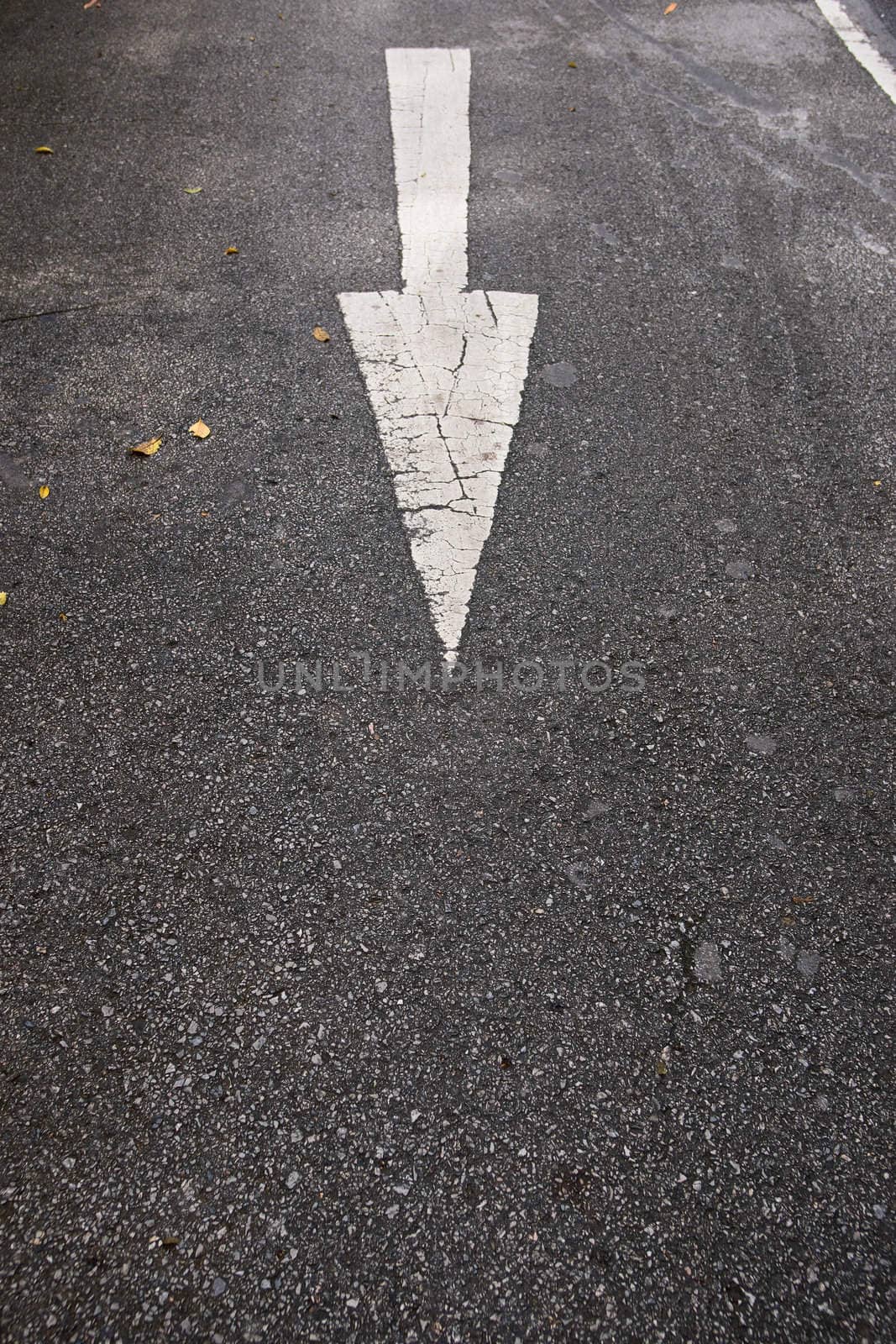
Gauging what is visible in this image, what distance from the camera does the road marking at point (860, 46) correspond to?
224 inches

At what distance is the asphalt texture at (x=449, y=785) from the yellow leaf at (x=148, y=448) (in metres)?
0.04

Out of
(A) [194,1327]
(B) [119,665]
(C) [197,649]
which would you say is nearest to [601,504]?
(C) [197,649]

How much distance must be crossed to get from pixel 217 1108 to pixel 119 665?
1407mm

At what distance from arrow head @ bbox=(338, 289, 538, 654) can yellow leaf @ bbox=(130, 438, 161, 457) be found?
85cm

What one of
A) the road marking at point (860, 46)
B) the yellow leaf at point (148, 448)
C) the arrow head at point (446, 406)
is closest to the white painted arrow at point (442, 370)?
the arrow head at point (446, 406)

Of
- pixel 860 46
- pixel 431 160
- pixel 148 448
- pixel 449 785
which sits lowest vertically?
pixel 449 785

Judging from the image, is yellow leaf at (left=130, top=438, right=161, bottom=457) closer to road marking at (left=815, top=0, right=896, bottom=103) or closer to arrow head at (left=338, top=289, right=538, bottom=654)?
arrow head at (left=338, top=289, right=538, bottom=654)

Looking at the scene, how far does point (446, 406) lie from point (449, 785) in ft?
5.79

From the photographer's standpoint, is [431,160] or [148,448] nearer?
[148,448]

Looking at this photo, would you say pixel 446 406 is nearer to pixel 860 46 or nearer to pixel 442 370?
pixel 442 370

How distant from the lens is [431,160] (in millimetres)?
5004

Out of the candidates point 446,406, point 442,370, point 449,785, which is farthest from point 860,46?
point 449,785

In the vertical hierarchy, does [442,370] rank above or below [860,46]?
below

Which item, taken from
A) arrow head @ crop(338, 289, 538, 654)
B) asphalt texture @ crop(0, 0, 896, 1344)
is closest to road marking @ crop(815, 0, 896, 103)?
asphalt texture @ crop(0, 0, 896, 1344)
